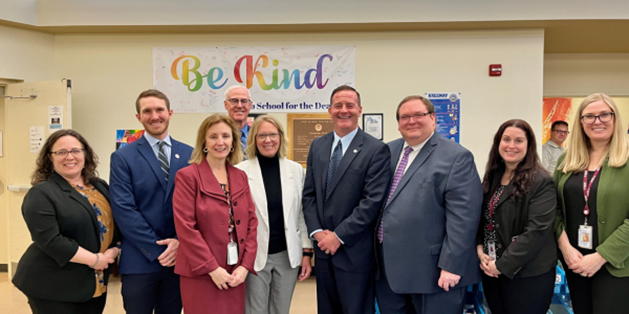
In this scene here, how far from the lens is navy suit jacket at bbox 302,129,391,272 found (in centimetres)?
214

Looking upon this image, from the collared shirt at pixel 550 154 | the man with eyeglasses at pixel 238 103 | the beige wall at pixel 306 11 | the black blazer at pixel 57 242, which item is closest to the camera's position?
the black blazer at pixel 57 242

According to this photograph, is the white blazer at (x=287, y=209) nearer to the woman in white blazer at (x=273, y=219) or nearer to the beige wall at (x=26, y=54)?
the woman in white blazer at (x=273, y=219)

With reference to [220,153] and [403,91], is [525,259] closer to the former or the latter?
[220,153]

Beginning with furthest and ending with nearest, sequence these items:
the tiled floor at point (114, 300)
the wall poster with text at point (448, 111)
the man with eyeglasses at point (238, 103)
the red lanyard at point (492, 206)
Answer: the wall poster with text at point (448, 111) → the tiled floor at point (114, 300) → the man with eyeglasses at point (238, 103) → the red lanyard at point (492, 206)

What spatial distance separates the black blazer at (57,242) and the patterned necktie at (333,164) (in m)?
1.34

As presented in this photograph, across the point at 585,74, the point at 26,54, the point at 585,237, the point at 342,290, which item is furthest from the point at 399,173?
the point at 585,74

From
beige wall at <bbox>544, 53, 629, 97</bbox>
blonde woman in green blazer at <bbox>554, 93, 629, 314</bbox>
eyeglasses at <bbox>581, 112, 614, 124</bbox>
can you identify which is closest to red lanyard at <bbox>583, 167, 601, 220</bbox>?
blonde woman in green blazer at <bbox>554, 93, 629, 314</bbox>

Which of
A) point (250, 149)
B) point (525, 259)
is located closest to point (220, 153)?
point (250, 149)

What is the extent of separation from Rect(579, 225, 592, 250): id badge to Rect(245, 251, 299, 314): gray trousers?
1.59 meters

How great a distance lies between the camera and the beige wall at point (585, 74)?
5594 millimetres

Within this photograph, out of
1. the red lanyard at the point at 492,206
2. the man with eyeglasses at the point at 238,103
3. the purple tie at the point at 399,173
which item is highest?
the man with eyeglasses at the point at 238,103

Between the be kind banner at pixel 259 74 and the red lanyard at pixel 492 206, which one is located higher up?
the be kind banner at pixel 259 74

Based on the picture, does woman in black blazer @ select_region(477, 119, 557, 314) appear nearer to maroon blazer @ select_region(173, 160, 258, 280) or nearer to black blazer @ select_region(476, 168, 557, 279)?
black blazer @ select_region(476, 168, 557, 279)

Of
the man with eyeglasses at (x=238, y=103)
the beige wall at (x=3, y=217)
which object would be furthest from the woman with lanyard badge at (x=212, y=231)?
the beige wall at (x=3, y=217)
